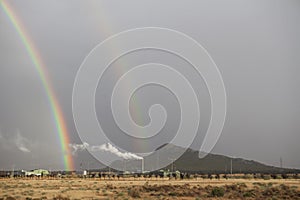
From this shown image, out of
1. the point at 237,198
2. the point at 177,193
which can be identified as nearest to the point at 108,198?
the point at 177,193

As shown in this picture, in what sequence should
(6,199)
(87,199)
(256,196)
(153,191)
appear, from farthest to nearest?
(153,191) < (256,196) < (87,199) < (6,199)

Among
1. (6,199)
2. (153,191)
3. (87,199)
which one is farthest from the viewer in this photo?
(153,191)

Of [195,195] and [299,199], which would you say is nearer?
[299,199]

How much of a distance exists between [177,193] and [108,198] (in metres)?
9.39

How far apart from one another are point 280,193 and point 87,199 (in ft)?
76.3

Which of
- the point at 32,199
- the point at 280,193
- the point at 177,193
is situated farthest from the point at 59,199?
the point at 280,193

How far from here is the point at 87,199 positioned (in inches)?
1751

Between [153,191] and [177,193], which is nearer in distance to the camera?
[177,193]

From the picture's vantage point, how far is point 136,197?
46.3 meters

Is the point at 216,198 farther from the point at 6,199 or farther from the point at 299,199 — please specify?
the point at 6,199

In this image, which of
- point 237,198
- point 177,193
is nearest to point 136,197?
point 177,193

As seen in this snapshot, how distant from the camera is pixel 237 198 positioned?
45.8 meters

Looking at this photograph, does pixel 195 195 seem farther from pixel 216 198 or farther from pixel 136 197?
pixel 136 197

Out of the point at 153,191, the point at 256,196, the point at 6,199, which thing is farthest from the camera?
the point at 153,191
